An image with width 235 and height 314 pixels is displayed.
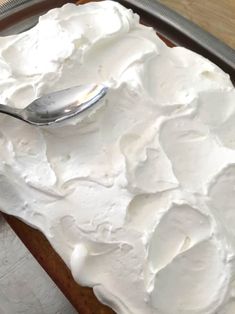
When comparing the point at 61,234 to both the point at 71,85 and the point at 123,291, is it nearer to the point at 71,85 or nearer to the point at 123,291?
the point at 123,291

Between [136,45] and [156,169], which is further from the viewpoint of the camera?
[136,45]

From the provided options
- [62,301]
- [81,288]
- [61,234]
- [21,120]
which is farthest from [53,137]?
[62,301]

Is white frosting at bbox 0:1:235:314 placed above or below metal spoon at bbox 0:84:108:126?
below

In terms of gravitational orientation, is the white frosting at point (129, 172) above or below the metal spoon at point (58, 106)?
below

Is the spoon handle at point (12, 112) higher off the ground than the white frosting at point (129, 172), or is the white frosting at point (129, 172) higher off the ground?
the spoon handle at point (12, 112)
